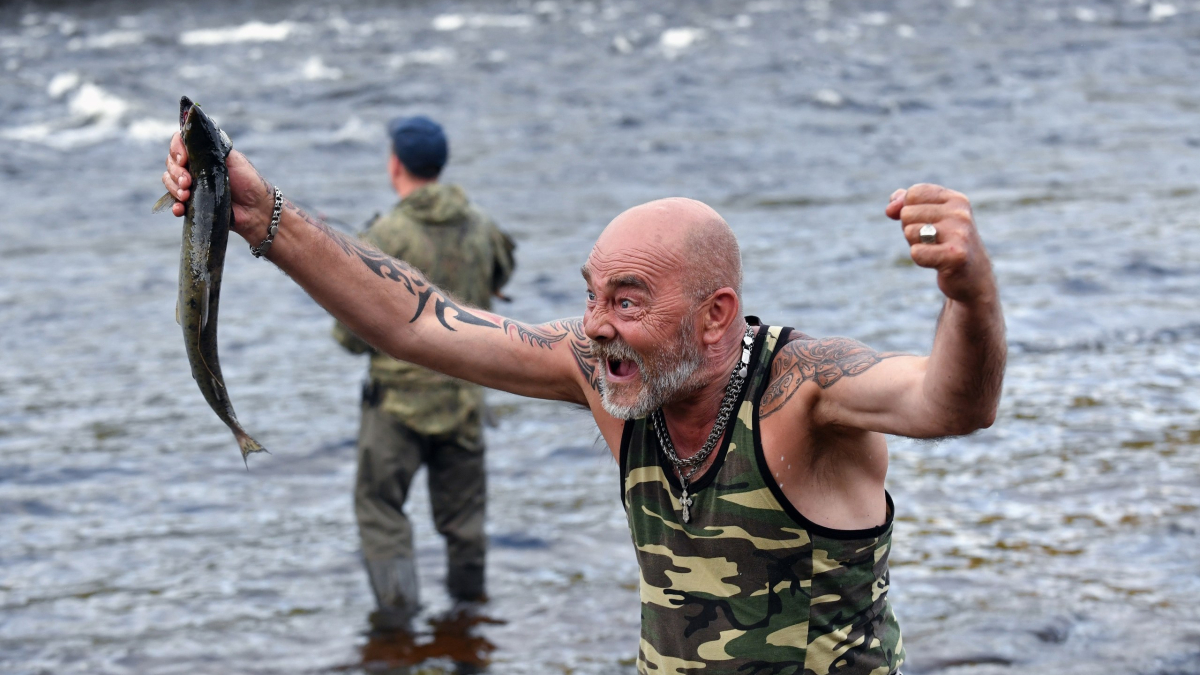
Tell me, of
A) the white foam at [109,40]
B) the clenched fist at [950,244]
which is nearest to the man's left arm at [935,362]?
the clenched fist at [950,244]

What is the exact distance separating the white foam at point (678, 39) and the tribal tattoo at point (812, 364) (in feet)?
74.2

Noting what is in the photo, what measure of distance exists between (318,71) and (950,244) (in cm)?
2382

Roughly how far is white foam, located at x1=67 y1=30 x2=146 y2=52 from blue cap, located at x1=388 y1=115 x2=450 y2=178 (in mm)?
23210

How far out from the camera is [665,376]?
10.4 ft

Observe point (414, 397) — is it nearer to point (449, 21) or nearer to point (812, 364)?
point (812, 364)

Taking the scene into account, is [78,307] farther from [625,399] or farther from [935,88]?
[935,88]

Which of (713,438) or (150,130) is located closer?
(713,438)

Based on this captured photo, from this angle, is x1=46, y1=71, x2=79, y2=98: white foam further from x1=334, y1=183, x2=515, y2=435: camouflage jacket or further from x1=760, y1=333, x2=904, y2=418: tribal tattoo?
x1=760, y1=333, x2=904, y2=418: tribal tattoo

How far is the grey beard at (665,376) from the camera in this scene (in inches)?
124

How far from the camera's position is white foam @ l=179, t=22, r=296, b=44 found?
93.8 feet

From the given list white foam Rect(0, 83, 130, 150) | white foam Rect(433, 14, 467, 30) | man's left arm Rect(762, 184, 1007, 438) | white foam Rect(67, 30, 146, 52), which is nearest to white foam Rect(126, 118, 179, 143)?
white foam Rect(0, 83, 130, 150)

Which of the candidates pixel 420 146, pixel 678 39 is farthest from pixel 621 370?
pixel 678 39

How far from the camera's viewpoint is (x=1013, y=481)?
7.79m

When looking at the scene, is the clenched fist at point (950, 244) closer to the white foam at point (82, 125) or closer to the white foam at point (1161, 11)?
the white foam at point (82, 125)
